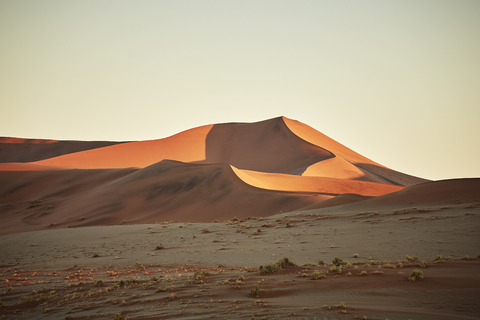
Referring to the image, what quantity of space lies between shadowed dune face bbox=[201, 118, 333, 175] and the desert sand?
2452cm

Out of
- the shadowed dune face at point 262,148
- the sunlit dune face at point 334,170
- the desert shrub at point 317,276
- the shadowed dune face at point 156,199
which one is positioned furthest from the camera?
the shadowed dune face at point 262,148

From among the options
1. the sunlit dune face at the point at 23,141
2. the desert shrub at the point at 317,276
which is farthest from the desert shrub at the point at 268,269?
the sunlit dune face at the point at 23,141

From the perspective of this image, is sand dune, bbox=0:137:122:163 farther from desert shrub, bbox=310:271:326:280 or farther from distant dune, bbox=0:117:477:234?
desert shrub, bbox=310:271:326:280

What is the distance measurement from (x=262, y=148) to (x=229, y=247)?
6014 centimetres

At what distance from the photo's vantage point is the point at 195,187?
35406 millimetres

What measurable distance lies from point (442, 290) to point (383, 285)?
3.49ft

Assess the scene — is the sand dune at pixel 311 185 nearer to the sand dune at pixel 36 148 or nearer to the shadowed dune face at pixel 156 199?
the shadowed dune face at pixel 156 199

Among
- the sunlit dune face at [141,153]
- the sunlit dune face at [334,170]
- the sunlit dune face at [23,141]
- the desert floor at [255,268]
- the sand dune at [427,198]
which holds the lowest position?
the desert floor at [255,268]

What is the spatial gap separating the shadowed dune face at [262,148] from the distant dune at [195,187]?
0.21 m

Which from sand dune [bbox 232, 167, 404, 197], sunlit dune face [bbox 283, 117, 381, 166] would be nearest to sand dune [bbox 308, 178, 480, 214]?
sand dune [bbox 232, 167, 404, 197]

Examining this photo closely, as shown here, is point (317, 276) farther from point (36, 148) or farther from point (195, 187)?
point (36, 148)

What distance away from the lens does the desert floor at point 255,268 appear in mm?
6426

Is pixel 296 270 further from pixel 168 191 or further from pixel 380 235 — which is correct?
pixel 168 191

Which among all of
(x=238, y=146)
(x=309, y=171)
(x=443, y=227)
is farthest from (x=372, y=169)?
(x=443, y=227)
